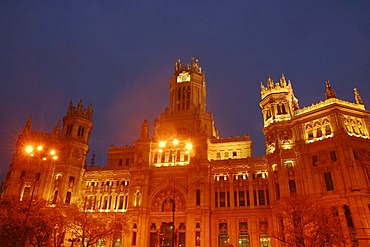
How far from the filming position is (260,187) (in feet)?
206

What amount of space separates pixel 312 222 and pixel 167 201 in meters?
31.9

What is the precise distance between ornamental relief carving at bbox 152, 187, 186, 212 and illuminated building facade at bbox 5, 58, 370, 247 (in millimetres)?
229

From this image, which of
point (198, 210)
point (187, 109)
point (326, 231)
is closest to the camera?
point (326, 231)

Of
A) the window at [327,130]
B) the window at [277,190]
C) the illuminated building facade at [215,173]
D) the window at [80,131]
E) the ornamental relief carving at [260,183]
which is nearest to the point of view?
the illuminated building facade at [215,173]

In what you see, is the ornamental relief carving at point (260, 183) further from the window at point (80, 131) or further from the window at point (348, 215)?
the window at point (80, 131)

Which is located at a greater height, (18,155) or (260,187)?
(18,155)

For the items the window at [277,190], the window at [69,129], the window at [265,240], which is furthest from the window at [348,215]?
the window at [69,129]

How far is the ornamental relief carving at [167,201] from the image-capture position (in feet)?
214

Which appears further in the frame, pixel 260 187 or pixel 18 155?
pixel 18 155

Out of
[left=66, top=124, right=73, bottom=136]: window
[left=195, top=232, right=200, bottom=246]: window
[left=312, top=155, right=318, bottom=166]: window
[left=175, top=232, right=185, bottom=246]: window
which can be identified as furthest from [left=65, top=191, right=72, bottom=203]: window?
[left=312, top=155, right=318, bottom=166]: window

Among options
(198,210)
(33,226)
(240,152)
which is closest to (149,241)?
(198,210)

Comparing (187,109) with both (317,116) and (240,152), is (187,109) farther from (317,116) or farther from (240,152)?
(317,116)

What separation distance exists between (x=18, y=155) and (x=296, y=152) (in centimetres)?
6489

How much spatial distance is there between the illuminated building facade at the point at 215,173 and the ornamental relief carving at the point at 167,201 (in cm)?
23
